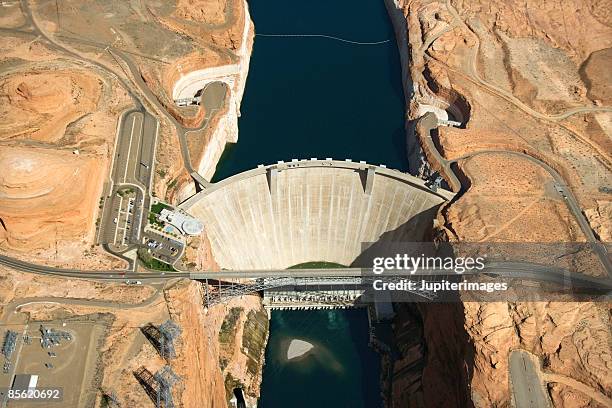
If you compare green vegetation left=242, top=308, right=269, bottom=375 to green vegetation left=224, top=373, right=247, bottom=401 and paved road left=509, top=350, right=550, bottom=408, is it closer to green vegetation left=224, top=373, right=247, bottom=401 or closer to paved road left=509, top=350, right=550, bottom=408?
green vegetation left=224, top=373, right=247, bottom=401

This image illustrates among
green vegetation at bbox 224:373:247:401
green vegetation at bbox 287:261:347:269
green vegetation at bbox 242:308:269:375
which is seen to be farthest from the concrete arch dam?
green vegetation at bbox 224:373:247:401

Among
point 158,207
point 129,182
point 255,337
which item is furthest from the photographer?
point 255,337

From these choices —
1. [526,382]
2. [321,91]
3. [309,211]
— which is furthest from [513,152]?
[321,91]

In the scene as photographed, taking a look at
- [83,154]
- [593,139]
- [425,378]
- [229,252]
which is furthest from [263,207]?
[593,139]

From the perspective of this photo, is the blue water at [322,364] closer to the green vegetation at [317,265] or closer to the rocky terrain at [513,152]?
the green vegetation at [317,265]

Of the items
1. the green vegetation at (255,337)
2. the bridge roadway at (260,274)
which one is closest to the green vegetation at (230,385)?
the green vegetation at (255,337)

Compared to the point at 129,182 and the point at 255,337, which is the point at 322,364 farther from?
the point at 129,182
